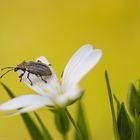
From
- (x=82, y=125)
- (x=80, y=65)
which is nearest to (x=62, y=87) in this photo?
(x=80, y=65)

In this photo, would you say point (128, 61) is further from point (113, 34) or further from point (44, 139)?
point (44, 139)

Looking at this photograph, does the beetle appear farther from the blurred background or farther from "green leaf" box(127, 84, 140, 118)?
the blurred background

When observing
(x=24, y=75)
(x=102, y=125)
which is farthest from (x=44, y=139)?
(x=102, y=125)

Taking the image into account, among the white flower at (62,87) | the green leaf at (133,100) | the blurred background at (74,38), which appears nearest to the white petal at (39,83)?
the white flower at (62,87)

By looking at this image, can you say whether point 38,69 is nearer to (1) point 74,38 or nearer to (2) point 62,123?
(2) point 62,123

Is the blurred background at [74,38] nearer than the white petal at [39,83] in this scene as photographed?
No

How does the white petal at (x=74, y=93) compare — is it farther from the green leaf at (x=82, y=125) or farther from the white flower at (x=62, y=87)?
the green leaf at (x=82, y=125)
